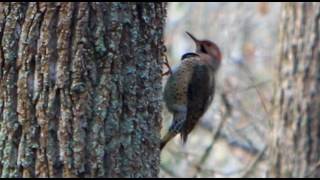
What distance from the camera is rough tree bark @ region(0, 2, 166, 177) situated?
124 inches

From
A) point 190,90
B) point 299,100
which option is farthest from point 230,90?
Answer: point 190,90

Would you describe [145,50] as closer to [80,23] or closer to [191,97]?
[80,23]

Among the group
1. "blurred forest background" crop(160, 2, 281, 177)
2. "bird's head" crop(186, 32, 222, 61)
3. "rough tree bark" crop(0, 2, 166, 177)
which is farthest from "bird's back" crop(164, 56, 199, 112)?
"rough tree bark" crop(0, 2, 166, 177)

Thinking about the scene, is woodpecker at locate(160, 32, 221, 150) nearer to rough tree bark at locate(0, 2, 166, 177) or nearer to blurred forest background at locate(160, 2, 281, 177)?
blurred forest background at locate(160, 2, 281, 177)

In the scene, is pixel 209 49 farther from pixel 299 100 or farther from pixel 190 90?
pixel 299 100

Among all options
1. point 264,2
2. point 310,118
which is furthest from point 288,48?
point 264,2

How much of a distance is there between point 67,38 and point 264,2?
698 centimetres

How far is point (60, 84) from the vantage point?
3.16 metres

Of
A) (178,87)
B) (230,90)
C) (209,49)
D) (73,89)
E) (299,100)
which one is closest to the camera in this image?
(73,89)

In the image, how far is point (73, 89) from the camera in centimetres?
315

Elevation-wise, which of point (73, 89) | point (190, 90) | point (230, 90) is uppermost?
point (73, 89)

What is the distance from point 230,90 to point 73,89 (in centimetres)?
519

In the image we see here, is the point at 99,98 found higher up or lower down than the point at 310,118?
higher up

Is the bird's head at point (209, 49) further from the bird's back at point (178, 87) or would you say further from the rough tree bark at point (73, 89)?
the rough tree bark at point (73, 89)
